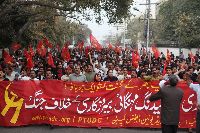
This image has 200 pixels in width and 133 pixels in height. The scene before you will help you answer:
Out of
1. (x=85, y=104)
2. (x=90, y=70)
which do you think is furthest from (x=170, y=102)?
(x=90, y=70)

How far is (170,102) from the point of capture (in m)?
6.42

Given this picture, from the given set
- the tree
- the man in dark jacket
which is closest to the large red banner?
the man in dark jacket

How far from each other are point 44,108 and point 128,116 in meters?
2.07

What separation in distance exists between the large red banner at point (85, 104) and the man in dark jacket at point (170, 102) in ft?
9.01

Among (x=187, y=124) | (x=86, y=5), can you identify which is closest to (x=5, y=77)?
(x=187, y=124)

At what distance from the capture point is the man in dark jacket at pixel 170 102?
21.0 ft

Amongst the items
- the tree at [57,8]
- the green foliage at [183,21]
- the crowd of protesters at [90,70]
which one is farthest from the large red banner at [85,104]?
the green foliage at [183,21]

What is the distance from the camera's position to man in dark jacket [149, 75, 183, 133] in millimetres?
6395

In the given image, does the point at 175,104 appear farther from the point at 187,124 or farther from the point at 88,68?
the point at 88,68

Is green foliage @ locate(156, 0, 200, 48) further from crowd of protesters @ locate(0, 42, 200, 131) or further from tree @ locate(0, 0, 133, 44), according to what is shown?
crowd of protesters @ locate(0, 42, 200, 131)

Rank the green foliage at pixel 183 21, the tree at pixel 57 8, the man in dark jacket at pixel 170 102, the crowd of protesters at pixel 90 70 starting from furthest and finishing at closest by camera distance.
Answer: the green foliage at pixel 183 21
the tree at pixel 57 8
the crowd of protesters at pixel 90 70
the man in dark jacket at pixel 170 102

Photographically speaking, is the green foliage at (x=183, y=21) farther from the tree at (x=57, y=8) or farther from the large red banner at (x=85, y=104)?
the large red banner at (x=85, y=104)

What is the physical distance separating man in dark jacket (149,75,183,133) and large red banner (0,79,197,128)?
2.75 m

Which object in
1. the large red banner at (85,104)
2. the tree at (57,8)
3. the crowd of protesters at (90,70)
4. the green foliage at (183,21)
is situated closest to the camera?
the large red banner at (85,104)
